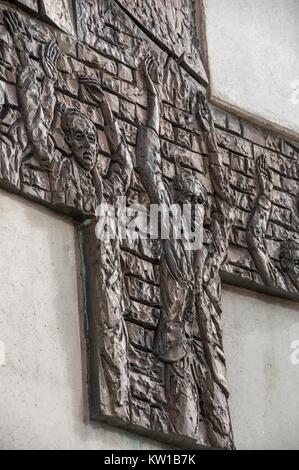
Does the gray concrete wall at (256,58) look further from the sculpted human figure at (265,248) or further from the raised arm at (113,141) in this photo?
the raised arm at (113,141)

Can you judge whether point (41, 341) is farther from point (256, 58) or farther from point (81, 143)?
point (256, 58)

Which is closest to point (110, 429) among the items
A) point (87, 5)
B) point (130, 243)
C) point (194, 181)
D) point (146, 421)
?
point (146, 421)

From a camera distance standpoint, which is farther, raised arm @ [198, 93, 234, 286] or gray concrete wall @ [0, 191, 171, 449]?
raised arm @ [198, 93, 234, 286]

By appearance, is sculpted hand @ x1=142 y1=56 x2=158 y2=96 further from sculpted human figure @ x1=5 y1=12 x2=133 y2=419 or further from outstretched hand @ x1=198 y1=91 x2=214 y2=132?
sculpted human figure @ x1=5 y1=12 x2=133 y2=419

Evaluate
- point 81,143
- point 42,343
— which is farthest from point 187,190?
point 42,343

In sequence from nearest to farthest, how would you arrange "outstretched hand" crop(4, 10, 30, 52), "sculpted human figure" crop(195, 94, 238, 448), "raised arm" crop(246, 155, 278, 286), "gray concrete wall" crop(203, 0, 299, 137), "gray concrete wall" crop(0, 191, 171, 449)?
"gray concrete wall" crop(0, 191, 171, 449), "outstretched hand" crop(4, 10, 30, 52), "sculpted human figure" crop(195, 94, 238, 448), "raised arm" crop(246, 155, 278, 286), "gray concrete wall" crop(203, 0, 299, 137)

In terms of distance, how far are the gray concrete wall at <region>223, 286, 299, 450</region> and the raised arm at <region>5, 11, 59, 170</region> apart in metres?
1.36

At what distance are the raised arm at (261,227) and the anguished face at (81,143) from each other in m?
1.16

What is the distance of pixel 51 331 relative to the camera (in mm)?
7895

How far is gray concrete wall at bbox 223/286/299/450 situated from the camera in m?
8.69

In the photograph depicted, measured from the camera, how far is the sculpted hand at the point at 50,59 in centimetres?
825

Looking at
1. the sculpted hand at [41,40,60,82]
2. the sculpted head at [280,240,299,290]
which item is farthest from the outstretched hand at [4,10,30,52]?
the sculpted head at [280,240,299,290]

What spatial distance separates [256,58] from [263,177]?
2.23 ft

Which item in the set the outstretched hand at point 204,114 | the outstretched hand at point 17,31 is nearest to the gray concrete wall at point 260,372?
the outstretched hand at point 204,114
